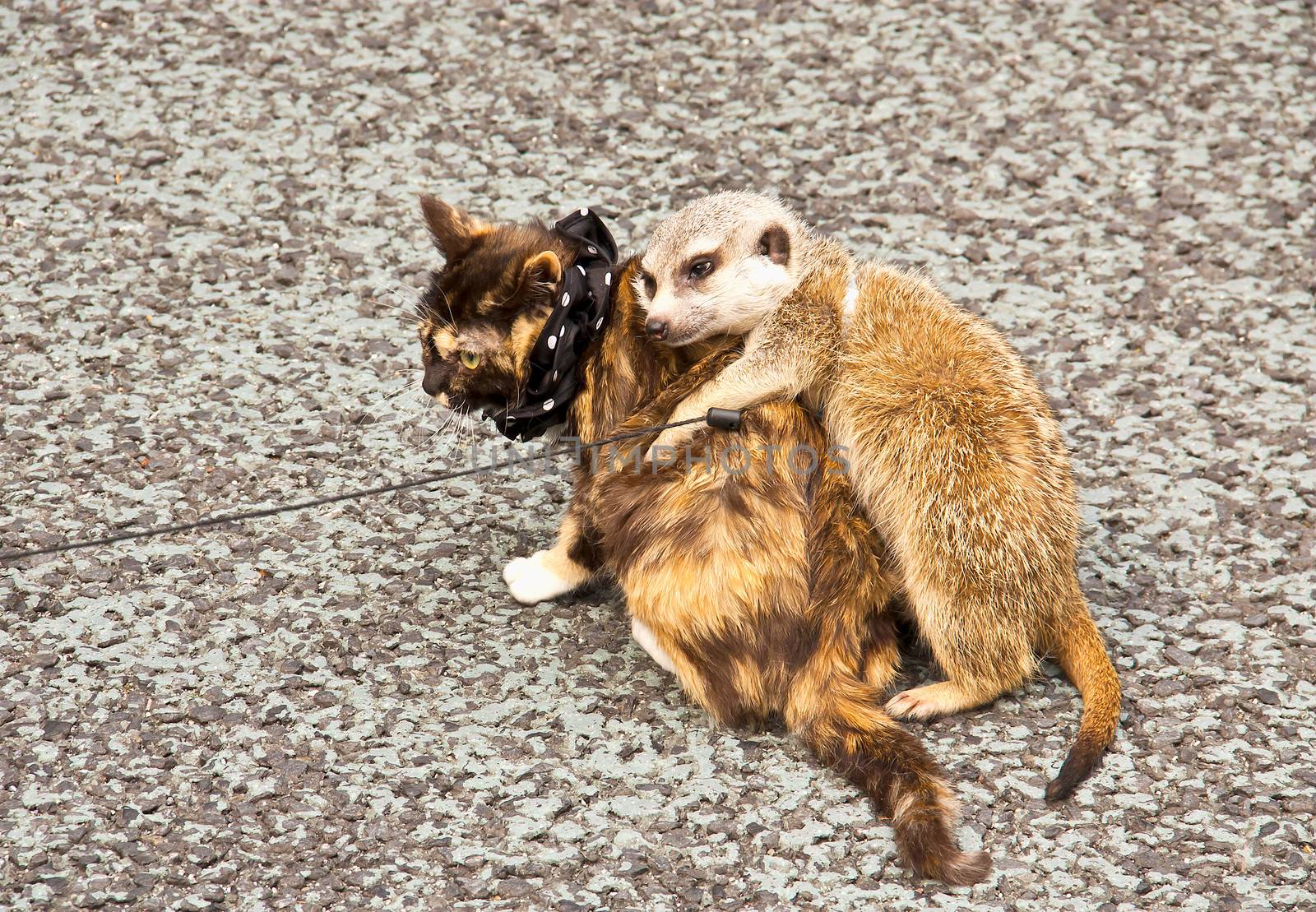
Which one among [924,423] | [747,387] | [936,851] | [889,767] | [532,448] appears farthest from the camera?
[532,448]

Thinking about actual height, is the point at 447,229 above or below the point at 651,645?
above

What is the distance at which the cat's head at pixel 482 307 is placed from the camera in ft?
12.5

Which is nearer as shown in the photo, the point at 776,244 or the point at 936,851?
the point at 936,851

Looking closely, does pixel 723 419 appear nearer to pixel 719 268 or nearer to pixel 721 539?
pixel 721 539

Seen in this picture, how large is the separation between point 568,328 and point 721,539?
792 millimetres

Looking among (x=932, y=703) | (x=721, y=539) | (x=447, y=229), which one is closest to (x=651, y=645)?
(x=721, y=539)

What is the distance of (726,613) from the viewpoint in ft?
11.7

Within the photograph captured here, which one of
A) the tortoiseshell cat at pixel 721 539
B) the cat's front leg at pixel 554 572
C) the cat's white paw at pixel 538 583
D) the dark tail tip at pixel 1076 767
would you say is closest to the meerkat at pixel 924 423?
the dark tail tip at pixel 1076 767

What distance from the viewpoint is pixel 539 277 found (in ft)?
12.4

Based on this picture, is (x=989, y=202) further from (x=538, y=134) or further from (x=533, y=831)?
(x=533, y=831)

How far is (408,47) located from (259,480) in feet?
9.40

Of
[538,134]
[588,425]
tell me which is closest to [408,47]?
[538,134]

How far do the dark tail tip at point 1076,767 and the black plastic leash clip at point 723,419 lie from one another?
1.31 meters

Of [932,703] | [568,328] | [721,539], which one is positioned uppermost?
[568,328]
